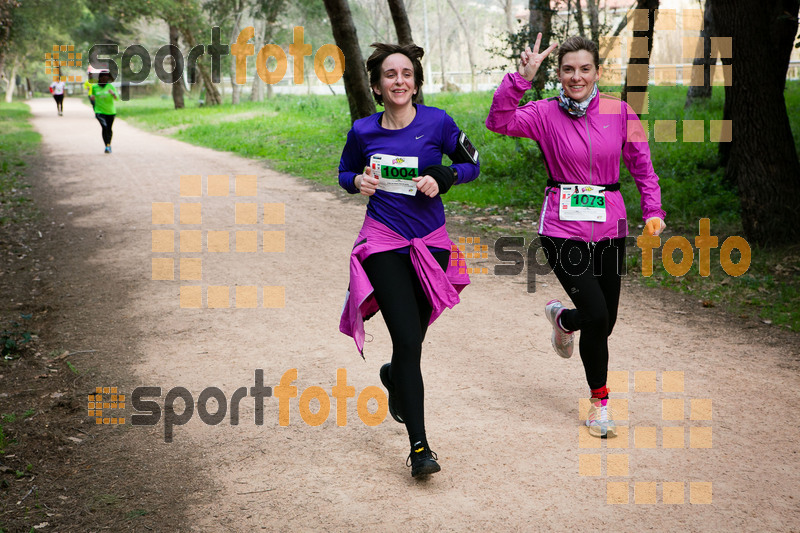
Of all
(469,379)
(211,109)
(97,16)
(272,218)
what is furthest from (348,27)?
(97,16)

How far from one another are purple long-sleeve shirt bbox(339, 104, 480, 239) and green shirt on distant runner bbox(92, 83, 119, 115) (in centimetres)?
1659

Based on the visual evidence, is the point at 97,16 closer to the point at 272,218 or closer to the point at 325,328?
the point at 272,218

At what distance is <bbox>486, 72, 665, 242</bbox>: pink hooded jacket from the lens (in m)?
4.49

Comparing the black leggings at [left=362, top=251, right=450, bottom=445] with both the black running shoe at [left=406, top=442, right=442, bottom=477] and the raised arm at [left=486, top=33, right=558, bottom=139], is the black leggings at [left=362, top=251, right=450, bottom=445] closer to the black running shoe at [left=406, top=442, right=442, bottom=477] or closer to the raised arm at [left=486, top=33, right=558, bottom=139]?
the black running shoe at [left=406, top=442, right=442, bottom=477]

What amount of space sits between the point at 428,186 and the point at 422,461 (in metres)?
1.40

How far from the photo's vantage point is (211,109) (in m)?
34.0

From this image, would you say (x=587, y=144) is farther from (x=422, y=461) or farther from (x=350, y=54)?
(x=350, y=54)

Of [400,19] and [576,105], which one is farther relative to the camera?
[400,19]

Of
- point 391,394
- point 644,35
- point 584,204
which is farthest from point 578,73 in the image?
point 644,35

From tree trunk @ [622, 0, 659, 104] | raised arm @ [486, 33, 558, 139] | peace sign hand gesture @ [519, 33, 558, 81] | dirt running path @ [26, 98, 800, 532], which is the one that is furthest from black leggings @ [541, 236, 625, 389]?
tree trunk @ [622, 0, 659, 104]

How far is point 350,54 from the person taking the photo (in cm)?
1616

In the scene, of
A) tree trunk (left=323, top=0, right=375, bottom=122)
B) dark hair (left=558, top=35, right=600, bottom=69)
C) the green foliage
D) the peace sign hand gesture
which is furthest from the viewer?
tree trunk (left=323, top=0, right=375, bottom=122)

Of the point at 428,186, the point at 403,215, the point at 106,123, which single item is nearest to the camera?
the point at 428,186

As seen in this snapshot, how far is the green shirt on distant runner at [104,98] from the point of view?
19016mm
